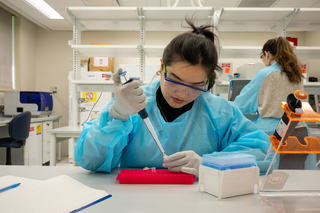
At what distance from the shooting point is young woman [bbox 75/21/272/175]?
0.84 metres

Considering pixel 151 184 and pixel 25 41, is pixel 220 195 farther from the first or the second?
pixel 25 41

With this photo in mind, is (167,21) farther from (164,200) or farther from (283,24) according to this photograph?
(164,200)

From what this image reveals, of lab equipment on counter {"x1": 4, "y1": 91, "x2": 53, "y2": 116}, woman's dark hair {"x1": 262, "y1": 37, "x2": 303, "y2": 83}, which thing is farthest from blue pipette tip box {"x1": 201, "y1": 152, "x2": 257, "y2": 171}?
lab equipment on counter {"x1": 4, "y1": 91, "x2": 53, "y2": 116}

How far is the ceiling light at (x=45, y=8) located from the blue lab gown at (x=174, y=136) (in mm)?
3522

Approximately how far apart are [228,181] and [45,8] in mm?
4291

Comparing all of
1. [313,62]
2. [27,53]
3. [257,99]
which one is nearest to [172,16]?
[257,99]

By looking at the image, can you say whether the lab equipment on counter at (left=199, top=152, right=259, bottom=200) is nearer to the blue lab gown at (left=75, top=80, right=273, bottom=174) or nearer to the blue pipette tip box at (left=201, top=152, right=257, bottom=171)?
the blue pipette tip box at (left=201, top=152, right=257, bottom=171)

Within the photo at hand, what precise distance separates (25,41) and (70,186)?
15.7 feet

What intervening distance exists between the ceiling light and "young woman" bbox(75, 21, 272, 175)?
352cm

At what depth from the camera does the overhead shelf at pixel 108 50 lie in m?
2.54

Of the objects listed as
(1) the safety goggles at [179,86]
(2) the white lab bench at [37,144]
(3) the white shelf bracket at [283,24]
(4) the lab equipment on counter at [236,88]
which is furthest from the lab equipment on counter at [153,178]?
(2) the white lab bench at [37,144]

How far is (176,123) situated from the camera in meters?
0.99

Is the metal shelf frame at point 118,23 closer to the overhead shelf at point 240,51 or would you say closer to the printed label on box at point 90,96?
the overhead shelf at point 240,51

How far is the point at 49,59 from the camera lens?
4.83m
